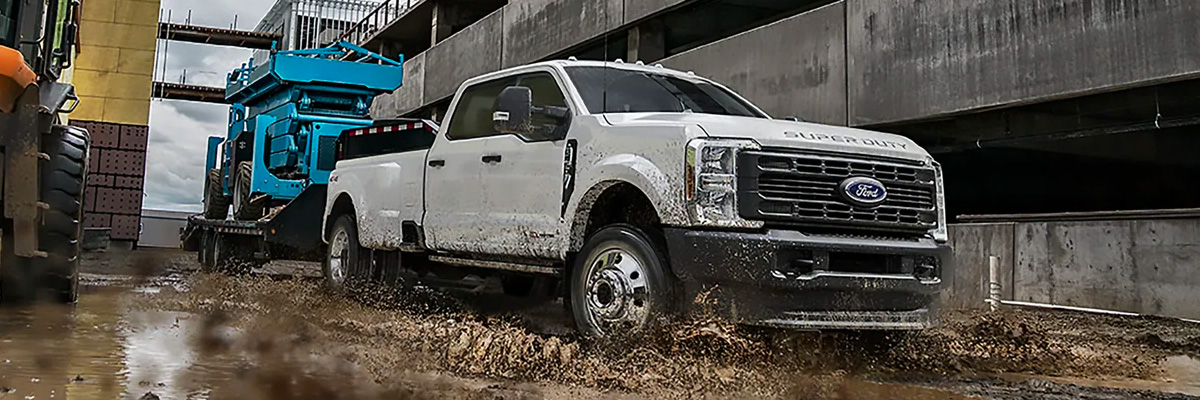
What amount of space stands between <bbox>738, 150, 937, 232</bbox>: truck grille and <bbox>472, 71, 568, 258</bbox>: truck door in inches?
54.2

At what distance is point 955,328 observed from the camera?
5.95 meters

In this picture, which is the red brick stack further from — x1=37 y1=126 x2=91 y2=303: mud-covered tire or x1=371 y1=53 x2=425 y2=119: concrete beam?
x1=37 y1=126 x2=91 y2=303: mud-covered tire

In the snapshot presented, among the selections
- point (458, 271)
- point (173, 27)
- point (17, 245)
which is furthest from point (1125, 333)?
point (173, 27)

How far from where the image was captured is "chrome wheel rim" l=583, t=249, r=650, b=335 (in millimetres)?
4566

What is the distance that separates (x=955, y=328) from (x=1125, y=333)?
5.68 ft

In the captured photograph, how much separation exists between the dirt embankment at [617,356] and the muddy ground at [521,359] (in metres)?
0.01

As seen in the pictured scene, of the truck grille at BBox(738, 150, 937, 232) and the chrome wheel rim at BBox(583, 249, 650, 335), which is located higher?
the truck grille at BBox(738, 150, 937, 232)

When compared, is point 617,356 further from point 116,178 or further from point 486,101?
point 116,178

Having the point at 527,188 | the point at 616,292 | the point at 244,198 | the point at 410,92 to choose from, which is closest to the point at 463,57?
the point at 410,92

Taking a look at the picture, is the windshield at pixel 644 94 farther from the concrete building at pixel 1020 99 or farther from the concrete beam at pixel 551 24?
the concrete beam at pixel 551 24

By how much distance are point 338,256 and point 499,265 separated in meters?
2.71

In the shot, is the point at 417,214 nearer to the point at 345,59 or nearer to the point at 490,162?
the point at 490,162

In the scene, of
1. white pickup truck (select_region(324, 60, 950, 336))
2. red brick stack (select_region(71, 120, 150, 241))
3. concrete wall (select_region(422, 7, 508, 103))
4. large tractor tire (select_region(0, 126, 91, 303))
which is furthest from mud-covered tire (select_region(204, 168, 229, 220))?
concrete wall (select_region(422, 7, 508, 103))

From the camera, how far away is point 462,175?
6332mm
